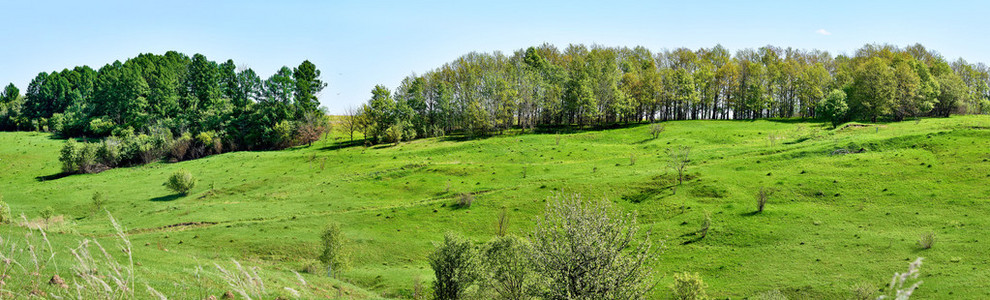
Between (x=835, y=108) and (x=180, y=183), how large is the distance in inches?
4223

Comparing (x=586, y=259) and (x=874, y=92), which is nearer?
(x=586, y=259)

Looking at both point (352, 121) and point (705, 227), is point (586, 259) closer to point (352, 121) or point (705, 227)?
point (705, 227)

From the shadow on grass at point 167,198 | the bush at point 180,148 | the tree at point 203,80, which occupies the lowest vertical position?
the shadow on grass at point 167,198

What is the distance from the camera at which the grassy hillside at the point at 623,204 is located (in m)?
40.2

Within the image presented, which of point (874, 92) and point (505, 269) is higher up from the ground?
point (874, 92)

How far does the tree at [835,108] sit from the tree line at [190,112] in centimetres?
10123

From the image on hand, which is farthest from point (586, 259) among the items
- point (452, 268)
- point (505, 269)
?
point (452, 268)

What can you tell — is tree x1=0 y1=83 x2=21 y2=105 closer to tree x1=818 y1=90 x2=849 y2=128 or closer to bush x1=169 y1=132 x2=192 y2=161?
bush x1=169 y1=132 x2=192 y2=161

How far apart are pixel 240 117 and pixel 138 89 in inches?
1144

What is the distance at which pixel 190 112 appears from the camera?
379 ft

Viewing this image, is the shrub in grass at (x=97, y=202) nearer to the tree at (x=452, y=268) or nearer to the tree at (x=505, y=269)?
the tree at (x=452, y=268)

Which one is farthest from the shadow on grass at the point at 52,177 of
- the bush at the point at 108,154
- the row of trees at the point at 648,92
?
the row of trees at the point at 648,92

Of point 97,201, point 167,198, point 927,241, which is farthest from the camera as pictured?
point 167,198

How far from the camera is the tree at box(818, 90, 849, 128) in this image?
95.0 m
